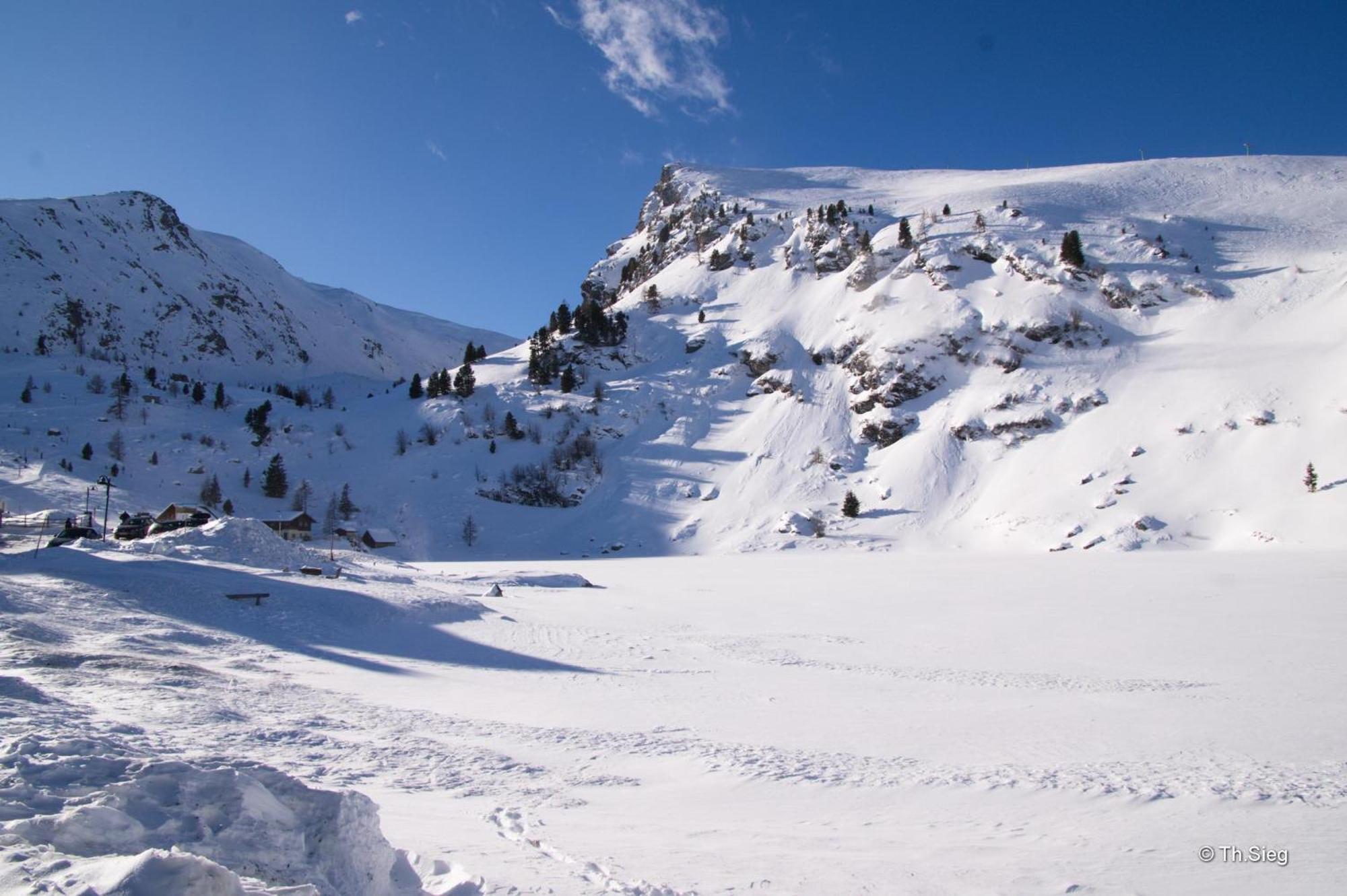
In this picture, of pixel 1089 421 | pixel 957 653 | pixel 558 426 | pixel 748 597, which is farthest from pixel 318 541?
pixel 1089 421

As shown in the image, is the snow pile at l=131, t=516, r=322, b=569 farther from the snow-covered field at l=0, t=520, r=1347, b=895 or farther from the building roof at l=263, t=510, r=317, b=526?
the building roof at l=263, t=510, r=317, b=526

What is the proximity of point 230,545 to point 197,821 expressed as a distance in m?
23.5

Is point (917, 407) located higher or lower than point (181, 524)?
higher

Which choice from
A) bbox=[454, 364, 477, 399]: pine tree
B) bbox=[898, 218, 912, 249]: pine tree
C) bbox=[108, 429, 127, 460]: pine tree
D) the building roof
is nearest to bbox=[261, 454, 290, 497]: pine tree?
the building roof

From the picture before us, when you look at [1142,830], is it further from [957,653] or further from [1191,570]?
[1191,570]

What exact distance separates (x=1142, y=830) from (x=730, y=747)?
457 cm

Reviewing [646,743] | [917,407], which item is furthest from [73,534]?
[917,407]

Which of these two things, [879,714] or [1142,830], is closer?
[1142,830]

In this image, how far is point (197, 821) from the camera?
418 centimetres

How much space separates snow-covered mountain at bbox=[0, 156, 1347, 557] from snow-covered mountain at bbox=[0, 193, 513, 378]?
4715cm

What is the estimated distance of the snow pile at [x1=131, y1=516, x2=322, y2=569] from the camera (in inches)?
902

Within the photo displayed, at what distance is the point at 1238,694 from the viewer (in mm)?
11703

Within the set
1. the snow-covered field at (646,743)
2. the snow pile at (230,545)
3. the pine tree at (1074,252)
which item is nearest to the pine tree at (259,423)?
the snow pile at (230,545)

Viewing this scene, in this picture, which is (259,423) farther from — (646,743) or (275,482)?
(646,743)
